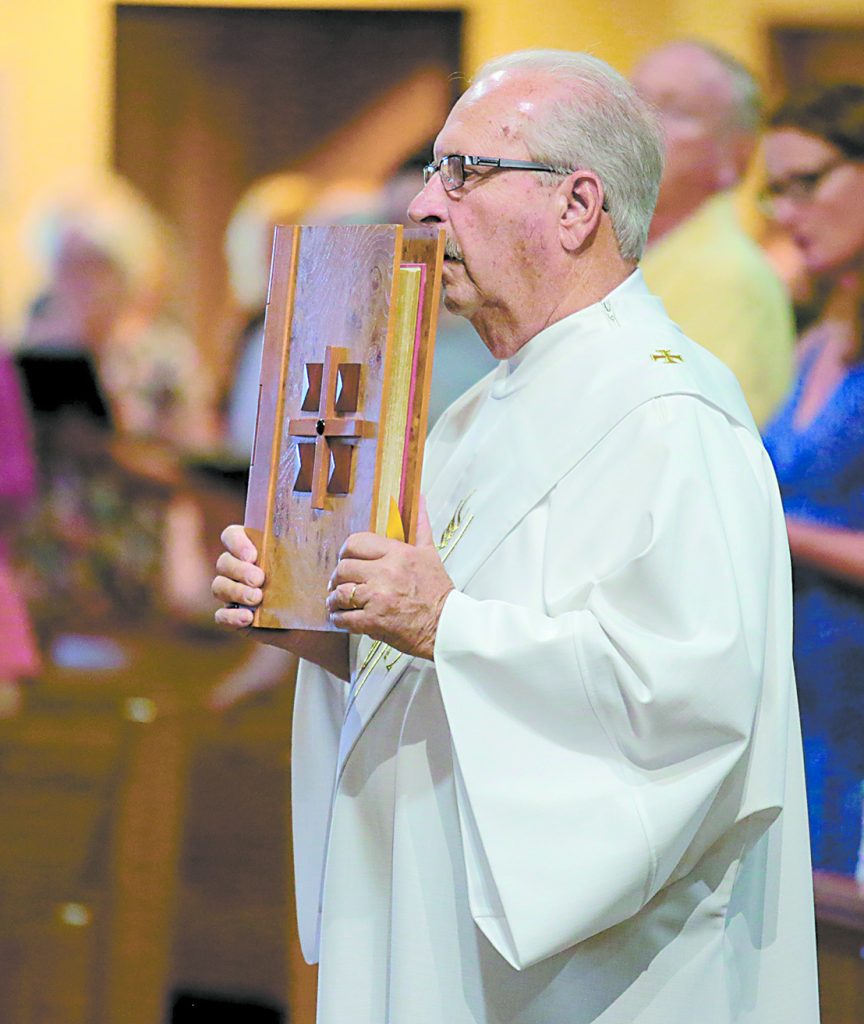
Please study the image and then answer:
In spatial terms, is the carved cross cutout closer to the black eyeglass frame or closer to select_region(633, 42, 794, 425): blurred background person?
select_region(633, 42, 794, 425): blurred background person

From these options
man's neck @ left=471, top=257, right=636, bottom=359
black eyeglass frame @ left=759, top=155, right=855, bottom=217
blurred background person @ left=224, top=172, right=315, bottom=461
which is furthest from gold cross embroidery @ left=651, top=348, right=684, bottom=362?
blurred background person @ left=224, top=172, right=315, bottom=461

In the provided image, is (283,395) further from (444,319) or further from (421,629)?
(444,319)

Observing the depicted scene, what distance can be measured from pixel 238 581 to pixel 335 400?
282 mm

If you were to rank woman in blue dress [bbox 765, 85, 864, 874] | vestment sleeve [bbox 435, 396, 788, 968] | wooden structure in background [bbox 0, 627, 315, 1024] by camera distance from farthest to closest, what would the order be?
1. wooden structure in background [bbox 0, 627, 315, 1024]
2. woman in blue dress [bbox 765, 85, 864, 874]
3. vestment sleeve [bbox 435, 396, 788, 968]

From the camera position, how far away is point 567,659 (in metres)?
1.84

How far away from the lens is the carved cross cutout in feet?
6.43

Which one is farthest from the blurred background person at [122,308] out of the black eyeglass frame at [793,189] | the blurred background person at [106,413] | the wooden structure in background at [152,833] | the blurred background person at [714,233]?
the black eyeglass frame at [793,189]

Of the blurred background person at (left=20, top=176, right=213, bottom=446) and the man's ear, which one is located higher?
the man's ear

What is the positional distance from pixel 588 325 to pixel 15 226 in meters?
3.50

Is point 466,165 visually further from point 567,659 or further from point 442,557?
point 567,659

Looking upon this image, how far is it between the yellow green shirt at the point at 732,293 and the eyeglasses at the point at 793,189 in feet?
0.37

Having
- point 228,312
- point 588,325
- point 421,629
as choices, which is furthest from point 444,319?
point 421,629

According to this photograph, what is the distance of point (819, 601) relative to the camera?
4367mm

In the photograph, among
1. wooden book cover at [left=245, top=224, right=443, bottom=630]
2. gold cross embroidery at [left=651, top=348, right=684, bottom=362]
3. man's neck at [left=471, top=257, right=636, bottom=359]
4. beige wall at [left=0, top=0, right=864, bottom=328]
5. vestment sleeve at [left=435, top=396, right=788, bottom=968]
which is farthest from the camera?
beige wall at [left=0, top=0, right=864, bottom=328]
